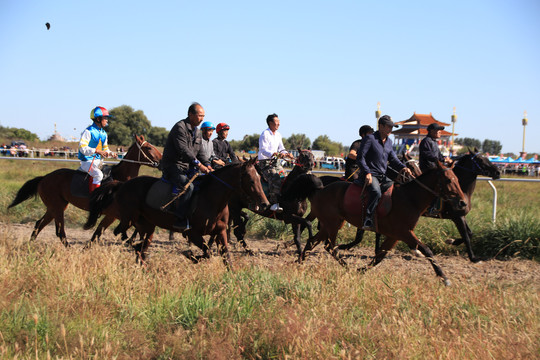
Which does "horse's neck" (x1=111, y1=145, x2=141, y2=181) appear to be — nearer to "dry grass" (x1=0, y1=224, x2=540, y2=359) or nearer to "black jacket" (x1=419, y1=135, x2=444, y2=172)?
"dry grass" (x1=0, y1=224, x2=540, y2=359)

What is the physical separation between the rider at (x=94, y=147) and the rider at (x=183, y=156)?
245 centimetres

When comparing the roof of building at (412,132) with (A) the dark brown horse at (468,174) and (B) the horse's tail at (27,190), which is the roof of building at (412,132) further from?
(B) the horse's tail at (27,190)

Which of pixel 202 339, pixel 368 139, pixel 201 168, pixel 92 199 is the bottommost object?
pixel 202 339

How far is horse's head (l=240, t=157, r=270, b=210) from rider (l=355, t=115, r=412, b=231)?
1791mm

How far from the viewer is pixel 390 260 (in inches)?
378

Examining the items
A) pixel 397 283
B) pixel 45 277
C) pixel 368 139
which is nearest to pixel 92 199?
pixel 45 277

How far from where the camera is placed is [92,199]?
8.88m

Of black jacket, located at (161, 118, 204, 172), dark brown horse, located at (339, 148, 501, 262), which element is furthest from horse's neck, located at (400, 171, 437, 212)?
black jacket, located at (161, 118, 204, 172)

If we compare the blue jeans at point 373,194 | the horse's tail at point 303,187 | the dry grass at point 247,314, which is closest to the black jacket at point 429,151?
the horse's tail at point 303,187

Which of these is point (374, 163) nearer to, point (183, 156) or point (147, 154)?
point (183, 156)

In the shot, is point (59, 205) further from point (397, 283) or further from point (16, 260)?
point (397, 283)

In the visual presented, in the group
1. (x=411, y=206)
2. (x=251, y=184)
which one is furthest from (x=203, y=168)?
(x=411, y=206)

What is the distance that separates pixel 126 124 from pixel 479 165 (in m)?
83.5

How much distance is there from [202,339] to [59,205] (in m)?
6.98
